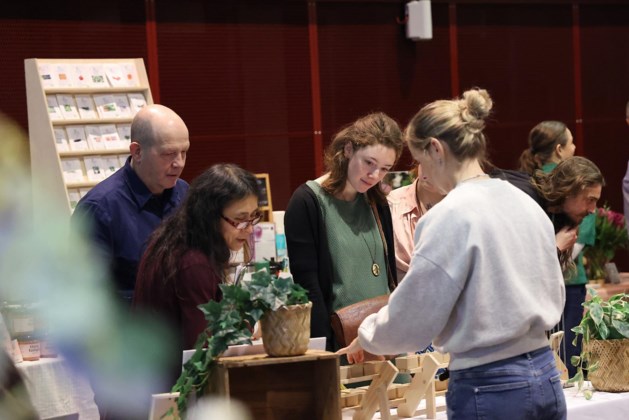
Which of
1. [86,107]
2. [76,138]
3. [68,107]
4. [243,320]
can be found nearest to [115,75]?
[86,107]

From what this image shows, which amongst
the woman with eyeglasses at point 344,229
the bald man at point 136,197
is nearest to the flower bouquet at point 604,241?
the woman with eyeglasses at point 344,229

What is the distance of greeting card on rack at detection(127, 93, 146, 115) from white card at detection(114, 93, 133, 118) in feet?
0.08

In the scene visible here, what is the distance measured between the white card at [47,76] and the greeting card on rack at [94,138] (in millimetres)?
311

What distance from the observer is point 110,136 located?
6.09 meters

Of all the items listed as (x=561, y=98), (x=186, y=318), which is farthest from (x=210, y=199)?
(x=561, y=98)

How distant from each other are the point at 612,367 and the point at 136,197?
1.65m

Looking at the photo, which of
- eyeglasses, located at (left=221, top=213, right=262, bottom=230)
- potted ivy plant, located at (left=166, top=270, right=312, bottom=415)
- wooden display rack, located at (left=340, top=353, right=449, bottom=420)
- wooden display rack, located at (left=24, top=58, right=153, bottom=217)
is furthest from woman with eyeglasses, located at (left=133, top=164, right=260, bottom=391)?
wooden display rack, located at (left=24, top=58, right=153, bottom=217)

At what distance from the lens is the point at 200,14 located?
24.8ft

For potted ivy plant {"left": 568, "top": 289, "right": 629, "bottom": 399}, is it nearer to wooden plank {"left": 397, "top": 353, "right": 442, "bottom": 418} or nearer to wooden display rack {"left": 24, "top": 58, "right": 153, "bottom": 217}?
wooden plank {"left": 397, "top": 353, "right": 442, "bottom": 418}

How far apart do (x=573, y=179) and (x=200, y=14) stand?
14.0 feet

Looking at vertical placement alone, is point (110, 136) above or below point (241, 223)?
above

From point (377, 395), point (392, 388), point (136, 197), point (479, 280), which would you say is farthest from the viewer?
point (136, 197)

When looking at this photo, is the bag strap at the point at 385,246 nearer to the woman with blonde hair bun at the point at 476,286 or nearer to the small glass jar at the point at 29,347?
the woman with blonde hair bun at the point at 476,286

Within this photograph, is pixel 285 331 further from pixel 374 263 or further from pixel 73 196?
pixel 73 196
